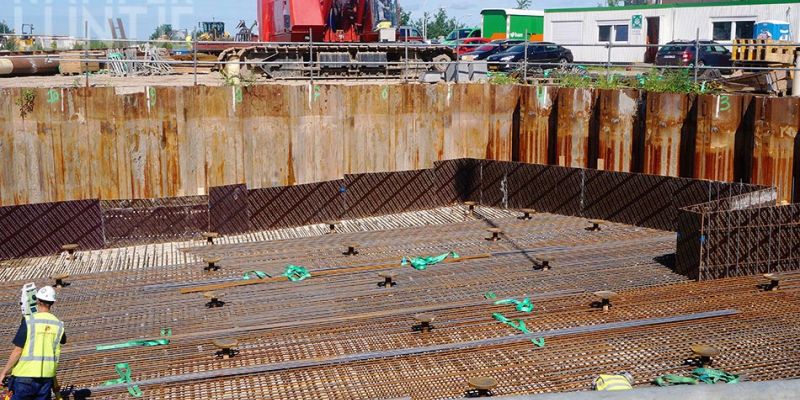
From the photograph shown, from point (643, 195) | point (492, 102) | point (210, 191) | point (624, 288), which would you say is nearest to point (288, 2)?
point (492, 102)

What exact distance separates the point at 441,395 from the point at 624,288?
4109mm

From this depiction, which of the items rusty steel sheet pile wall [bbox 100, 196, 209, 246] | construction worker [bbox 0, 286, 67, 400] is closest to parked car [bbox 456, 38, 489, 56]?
rusty steel sheet pile wall [bbox 100, 196, 209, 246]

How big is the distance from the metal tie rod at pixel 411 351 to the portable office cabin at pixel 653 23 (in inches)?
990

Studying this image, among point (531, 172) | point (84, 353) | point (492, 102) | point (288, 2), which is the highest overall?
point (288, 2)

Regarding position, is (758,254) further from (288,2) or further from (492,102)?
(288,2)

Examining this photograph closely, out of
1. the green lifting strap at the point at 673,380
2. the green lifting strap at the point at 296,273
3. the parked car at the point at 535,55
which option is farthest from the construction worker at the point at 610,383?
the parked car at the point at 535,55

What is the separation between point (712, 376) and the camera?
744 cm

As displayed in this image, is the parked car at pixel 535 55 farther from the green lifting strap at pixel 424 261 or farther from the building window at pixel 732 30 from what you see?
the green lifting strap at pixel 424 261

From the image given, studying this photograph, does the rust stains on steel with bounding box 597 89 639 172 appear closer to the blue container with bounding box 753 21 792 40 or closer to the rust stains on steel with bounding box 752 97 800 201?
the rust stains on steel with bounding box 752 97 800 201

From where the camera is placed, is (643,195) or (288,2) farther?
(288,2)

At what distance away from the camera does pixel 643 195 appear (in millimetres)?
14258

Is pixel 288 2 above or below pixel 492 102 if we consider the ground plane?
above

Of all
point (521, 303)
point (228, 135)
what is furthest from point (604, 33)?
point (521, 303)

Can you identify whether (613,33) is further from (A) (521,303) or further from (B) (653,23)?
(A) (521,303)
